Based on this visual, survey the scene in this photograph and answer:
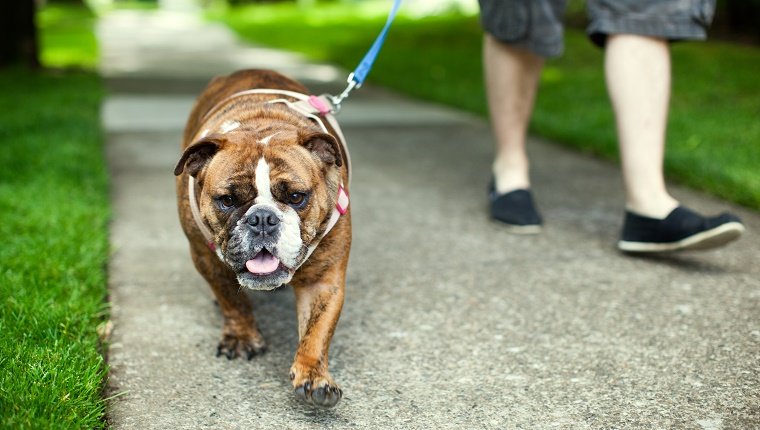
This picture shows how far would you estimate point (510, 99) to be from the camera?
4441 millimetres

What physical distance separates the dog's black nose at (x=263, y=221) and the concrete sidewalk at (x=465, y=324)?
Result: 1.83 ft

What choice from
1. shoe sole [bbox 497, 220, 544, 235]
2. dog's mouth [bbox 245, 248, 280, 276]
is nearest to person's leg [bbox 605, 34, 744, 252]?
shoe sole [bbox 497, 220, 544, 235]

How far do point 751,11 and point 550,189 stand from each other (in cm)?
880

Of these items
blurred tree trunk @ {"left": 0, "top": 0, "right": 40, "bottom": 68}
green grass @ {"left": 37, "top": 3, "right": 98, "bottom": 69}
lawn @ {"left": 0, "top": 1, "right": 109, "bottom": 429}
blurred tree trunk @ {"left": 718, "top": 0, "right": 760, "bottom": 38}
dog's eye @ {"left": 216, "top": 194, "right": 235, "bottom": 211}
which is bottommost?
green grass @ {"left": 37, "top": 3, "right": 98, "bottom": 69}

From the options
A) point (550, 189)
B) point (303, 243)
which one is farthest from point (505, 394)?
point (550, 189)

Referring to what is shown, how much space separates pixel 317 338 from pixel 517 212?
1961mm

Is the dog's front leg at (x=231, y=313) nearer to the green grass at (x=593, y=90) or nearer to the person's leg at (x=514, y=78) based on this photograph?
the person's leg at (x=514, y=78)

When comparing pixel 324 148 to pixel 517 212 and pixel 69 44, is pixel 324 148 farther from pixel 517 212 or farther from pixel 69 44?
pixel 69 44

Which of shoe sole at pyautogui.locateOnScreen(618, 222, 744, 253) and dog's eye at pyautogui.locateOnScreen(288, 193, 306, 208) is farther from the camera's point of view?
shoe sole at pyautogui.locateOnScreen(618, 222, 744, 253)

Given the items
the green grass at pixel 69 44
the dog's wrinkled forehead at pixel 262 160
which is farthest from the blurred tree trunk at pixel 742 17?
the dog's wrinkled forehead at pixel 262 160

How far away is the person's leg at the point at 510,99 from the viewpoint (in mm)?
4402

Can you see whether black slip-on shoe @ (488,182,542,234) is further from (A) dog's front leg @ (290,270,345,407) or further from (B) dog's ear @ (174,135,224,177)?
(B) dog's ear @ (174,135,224,177)

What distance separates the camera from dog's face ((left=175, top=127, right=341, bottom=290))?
96.9 inches

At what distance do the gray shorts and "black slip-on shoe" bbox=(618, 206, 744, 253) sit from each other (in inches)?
31.2
